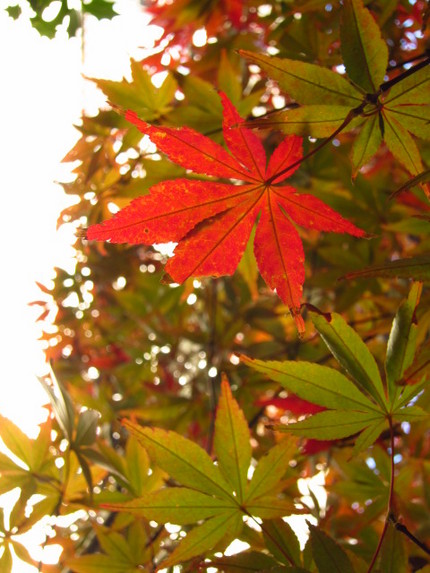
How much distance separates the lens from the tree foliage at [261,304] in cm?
48

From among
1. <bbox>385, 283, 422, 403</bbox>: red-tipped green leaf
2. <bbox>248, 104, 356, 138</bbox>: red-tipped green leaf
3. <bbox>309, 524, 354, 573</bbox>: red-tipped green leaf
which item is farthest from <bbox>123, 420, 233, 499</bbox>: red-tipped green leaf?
<bbox>248, 104, 356, 138</bbox>: red-tipped green leaf

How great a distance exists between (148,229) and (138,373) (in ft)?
3.35

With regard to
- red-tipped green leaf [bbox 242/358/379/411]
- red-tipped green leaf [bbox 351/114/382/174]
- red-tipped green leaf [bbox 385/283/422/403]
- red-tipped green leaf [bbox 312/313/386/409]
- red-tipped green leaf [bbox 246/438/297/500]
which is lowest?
red-tipped green leaf [bbox 246/438/297/500]

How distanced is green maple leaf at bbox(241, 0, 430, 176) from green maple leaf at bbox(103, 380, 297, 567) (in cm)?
27

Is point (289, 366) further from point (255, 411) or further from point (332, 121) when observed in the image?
point (255, 411)

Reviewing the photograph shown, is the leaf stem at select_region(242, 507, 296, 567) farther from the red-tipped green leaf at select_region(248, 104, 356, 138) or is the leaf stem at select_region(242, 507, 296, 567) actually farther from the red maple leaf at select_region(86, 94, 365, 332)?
the red-tipped green leaf at select_region(248, 104, 356, 138)

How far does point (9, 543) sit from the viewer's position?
27.9 inches

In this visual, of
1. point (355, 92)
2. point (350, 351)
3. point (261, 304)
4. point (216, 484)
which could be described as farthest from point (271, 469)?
point (261, 304)

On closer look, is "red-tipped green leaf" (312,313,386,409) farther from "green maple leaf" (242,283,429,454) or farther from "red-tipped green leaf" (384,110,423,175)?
"red-tipped green leaf" (384,110,423,175)

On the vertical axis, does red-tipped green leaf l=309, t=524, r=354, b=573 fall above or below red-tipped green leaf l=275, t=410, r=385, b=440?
below

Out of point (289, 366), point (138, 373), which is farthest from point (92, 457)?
point (138, 373)

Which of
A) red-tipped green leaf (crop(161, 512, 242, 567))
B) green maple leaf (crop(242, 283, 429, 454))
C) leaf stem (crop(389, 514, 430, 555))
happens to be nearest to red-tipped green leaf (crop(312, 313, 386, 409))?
green maple leaf (crop(242, 283, 429, 454))

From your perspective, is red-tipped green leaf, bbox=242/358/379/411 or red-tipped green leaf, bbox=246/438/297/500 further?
red-tipped green leaf, bbox=246/438/297/500

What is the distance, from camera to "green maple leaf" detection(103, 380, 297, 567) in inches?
21.7
